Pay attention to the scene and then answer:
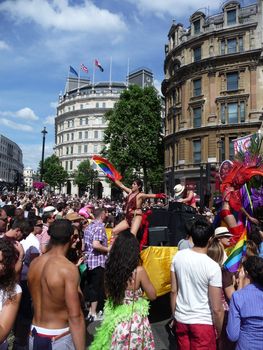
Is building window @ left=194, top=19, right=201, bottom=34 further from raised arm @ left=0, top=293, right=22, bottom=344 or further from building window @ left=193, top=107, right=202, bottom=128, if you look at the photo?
raised arm @ left=0, top=293, right=22, bottom=344

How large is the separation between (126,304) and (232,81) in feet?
115

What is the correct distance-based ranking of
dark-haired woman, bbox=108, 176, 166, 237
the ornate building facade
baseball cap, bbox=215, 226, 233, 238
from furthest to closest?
the ornate building facade < dark-haired woman, bbox=108, 176, 166, 237 < baseball cap, bbox=215, 226, 233, 238

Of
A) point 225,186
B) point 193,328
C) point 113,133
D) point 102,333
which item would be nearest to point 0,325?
point 102,333

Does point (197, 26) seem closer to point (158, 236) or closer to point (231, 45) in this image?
point (231, 45)

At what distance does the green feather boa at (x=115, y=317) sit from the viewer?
322cm

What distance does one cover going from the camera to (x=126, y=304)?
3270mm

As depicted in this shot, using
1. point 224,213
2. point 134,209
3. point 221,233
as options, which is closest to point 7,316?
point 221,233

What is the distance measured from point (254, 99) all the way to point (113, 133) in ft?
56.1

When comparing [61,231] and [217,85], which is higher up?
[217,85]

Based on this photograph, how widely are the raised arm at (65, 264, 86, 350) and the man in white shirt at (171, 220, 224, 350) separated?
3.61ft

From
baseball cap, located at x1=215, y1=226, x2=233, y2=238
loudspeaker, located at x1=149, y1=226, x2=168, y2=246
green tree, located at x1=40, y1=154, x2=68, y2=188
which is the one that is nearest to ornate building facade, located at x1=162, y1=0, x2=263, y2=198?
loudspeaker, located at x1=149, y1=226, x2=168, y2=246

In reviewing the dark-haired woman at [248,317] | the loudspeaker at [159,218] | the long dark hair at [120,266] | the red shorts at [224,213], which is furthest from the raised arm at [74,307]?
the loudspeaker at [159,218]

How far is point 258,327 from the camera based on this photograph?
114 inches

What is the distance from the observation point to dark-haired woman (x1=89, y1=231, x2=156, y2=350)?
3184 millimetres
